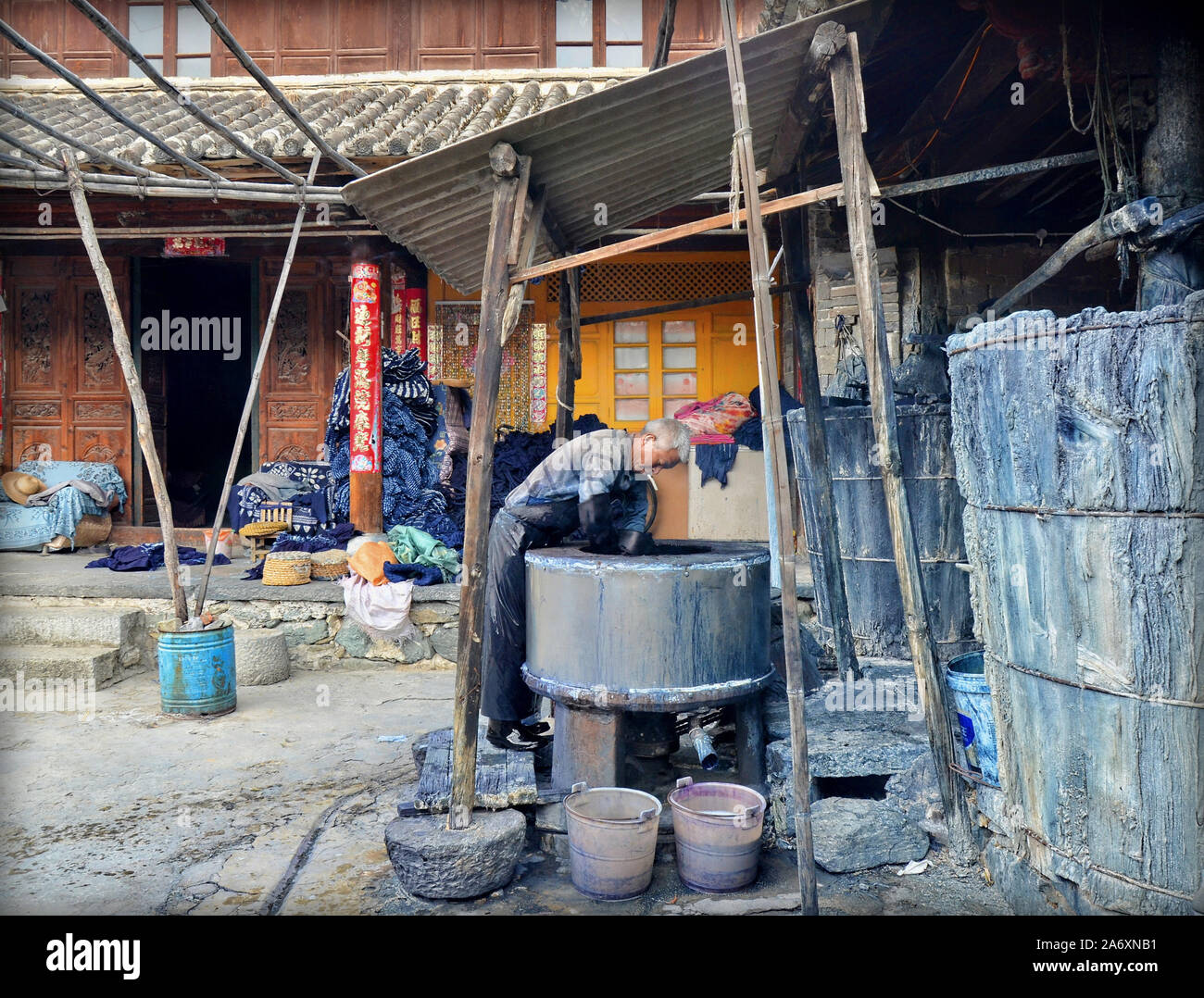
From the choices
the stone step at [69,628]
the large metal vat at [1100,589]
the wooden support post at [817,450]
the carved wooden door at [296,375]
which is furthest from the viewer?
the carved wooden door at [296,375]

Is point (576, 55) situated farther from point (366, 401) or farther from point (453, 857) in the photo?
point (453, 857)

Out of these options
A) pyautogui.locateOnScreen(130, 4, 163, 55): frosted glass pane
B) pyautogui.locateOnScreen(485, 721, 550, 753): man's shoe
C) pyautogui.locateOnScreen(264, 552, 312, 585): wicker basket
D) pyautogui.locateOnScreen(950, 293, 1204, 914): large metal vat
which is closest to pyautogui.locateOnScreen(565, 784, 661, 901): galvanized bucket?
pyautogui.locateOnScreen(485, 721, 550, 753): man's shoe

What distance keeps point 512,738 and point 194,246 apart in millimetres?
6992

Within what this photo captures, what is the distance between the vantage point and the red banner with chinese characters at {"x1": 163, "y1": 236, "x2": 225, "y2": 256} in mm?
9023

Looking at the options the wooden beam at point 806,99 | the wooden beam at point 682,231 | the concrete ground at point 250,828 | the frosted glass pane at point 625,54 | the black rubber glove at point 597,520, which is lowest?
the concrete ground at point 250,828

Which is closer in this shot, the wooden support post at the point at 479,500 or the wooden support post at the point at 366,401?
the wooden support post at the point at 479,500

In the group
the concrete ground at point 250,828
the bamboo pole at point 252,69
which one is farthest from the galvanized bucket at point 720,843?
the bamboo pole at point 252,69

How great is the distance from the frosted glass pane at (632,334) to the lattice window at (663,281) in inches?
12.2

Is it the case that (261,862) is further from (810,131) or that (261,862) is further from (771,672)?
(810,131)

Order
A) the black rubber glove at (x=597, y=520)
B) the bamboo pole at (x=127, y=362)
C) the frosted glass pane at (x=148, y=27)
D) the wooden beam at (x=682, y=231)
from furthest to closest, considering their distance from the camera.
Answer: the frosted glass pane at (x=148, y=27) < the bamboo pole at (x=127, y=362) < the black rubber glove at (x=597, y=520) < the wooden beam at (x=682, y=231)

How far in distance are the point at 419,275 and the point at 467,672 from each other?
6.62m

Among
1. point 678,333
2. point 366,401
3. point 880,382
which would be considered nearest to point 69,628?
point 366,401

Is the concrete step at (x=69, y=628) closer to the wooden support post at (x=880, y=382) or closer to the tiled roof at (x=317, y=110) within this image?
the tiled roof at (x=317, y=110)

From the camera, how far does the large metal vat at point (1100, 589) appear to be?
251 cm
